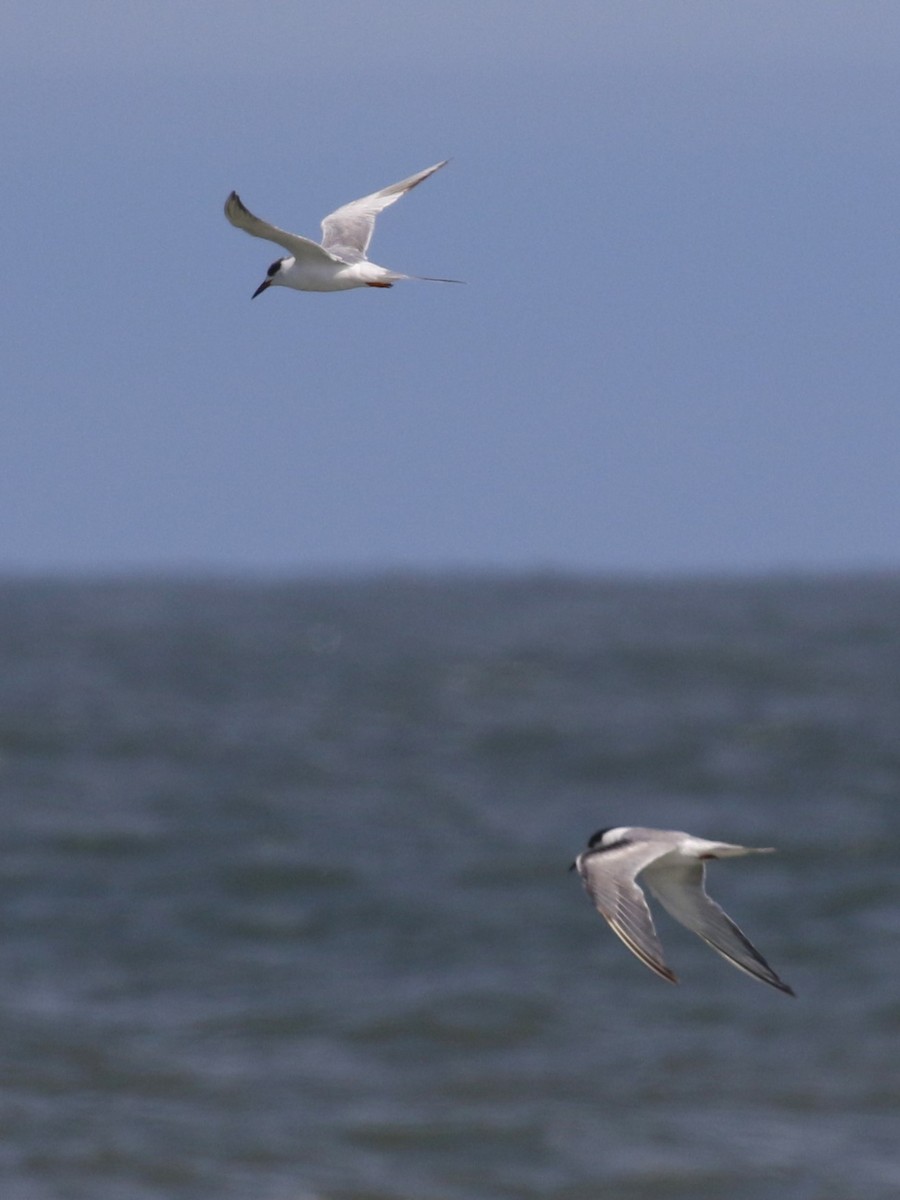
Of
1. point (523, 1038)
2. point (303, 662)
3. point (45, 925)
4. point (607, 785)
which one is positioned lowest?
point (523, 1038)

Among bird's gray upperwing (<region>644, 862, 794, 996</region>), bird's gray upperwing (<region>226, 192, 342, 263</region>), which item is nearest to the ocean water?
bird's gray upperwing (<region>644, 862, 794, 996</region>)

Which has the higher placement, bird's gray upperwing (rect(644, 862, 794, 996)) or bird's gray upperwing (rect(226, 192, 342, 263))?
bird's gray upperwing (rect(226, 192, 342, 263))

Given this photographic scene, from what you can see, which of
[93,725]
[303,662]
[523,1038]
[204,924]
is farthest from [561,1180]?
[303,662]

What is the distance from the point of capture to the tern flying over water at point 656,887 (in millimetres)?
6539

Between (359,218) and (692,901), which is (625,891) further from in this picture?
(359,218)

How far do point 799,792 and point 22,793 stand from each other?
491 inches

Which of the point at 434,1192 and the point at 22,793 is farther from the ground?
the point at 22,793

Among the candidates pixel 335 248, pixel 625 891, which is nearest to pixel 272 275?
pixel 335 248

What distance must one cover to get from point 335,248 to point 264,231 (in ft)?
4.08

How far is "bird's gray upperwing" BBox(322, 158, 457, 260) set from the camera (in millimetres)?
8273

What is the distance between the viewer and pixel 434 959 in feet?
70.5

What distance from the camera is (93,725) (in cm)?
4203

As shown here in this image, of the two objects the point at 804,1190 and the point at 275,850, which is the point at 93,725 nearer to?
the point at 275,850

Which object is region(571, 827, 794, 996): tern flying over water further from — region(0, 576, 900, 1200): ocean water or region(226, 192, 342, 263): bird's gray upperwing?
region(0, 576, 900, 1200): ocean water
